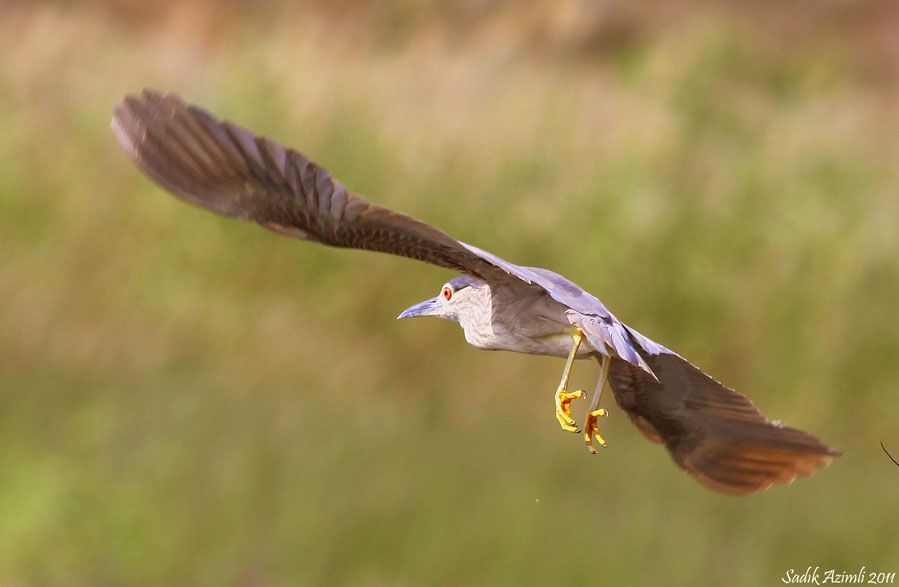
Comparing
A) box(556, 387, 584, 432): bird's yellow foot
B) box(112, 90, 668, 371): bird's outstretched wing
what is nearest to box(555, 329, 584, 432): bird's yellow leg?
box(556, 387, 584, 432): bird's yellow foot

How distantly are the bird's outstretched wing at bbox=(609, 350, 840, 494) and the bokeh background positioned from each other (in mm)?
1836

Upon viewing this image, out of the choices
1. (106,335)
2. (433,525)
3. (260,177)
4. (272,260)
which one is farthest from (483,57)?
(260,177)

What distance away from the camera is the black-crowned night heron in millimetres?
4598

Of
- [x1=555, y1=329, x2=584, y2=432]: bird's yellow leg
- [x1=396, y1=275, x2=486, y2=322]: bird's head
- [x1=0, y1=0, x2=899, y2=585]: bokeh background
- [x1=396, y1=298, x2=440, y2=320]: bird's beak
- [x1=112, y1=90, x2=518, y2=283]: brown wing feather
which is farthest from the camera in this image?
[x1=0, y1=0, x2=899, y2=585]: bokeh background

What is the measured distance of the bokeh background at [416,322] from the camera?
7.88 meters

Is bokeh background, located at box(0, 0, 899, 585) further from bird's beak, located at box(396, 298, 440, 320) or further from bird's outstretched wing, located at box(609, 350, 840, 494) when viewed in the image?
bird's beak, located at box(396, 298, 440, 320)

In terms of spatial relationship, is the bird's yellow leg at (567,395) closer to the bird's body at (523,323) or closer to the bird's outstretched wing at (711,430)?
the bird's body at (523,323)

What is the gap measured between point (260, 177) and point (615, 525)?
374 cm

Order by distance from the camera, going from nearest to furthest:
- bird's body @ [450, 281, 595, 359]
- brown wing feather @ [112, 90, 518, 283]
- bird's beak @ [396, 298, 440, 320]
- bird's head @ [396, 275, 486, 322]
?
brown wing feather @ [112, 90, 518, 283], bird's body @ [450, 281, 595, 359], bird's head @ [396, 275, 486, 322], bird's beak @ [396, 298, 440, 320]

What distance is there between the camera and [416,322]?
928cm

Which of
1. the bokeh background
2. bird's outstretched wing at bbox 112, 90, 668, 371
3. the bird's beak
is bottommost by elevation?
bird's outstretched wing at bbox 112, 90, 668, 371

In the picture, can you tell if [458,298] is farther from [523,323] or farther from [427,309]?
[523,323]

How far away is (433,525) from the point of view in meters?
7.78

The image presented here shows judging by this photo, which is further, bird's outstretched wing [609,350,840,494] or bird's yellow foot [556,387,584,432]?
bird's outstretched wing [609,350,840,494]
